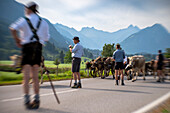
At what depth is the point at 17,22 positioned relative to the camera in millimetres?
3492

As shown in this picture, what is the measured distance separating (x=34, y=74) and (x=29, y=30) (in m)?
1.04

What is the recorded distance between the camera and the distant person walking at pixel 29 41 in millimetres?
3545

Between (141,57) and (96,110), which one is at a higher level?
(141,57)

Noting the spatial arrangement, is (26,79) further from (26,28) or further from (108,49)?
(108,49)

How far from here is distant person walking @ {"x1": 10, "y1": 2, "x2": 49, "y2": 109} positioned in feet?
11.6

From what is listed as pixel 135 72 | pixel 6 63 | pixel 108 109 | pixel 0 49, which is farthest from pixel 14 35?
pixel 135 72

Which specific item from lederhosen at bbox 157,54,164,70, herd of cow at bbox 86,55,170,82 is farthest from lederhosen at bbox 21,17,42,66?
lederhosen at bbox 157,54,164,70

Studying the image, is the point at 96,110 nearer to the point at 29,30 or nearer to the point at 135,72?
the point at 29,30

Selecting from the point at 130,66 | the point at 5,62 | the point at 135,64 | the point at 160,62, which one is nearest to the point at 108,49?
the point at 135,64

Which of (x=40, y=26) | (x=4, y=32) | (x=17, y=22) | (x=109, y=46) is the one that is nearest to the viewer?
(x=17, y=22)

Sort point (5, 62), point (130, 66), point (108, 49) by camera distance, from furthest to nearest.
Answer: point (108, 49) < point (130, 66) < point (5, 62)

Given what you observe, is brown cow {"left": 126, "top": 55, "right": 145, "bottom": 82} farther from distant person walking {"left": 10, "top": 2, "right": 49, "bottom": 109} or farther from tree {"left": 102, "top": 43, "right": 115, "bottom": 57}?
tree {"left": 102, "top": 43, "right": 115, "bottom": 57}

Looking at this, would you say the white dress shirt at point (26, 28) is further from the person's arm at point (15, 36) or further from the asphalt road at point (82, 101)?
the asphalt road at point (82, 101)

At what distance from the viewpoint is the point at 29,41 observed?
3623 mm
